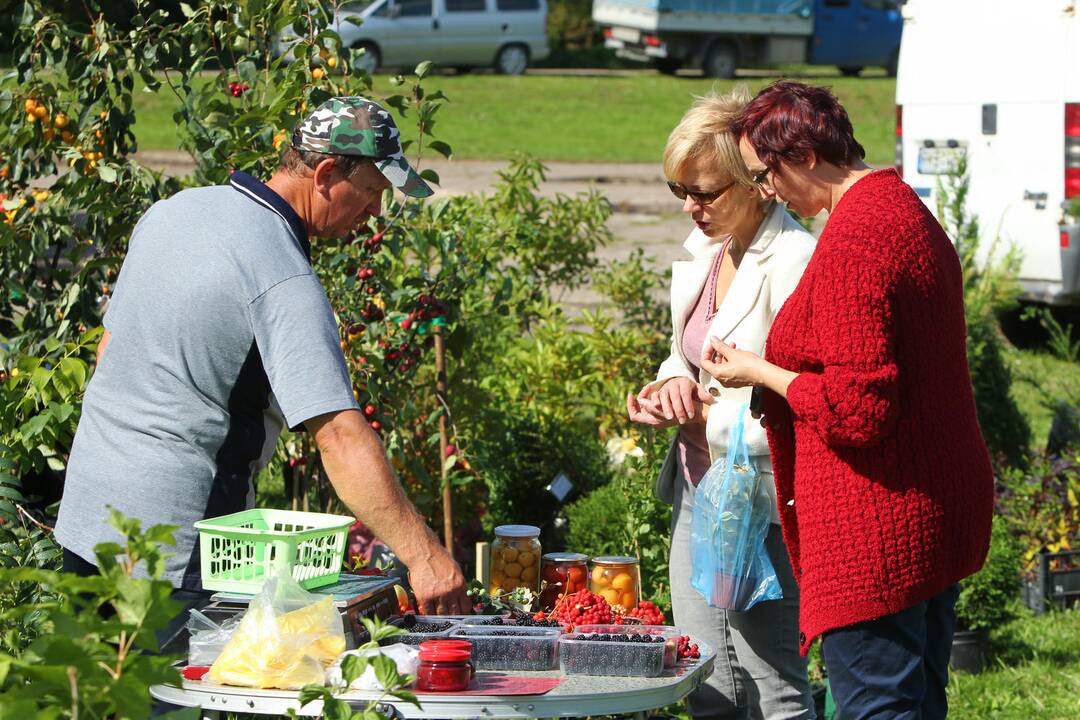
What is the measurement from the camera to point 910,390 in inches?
94.1

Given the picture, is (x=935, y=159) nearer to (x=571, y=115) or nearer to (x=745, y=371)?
(x=745, y=371)

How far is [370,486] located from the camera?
8.09ft

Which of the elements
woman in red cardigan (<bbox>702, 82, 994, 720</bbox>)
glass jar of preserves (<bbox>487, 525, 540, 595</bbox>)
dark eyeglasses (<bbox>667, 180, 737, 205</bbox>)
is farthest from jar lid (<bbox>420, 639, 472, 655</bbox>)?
dark eyeglasses (<bbox>667, 180, 737, 205</bbox>)

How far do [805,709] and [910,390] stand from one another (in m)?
1.00

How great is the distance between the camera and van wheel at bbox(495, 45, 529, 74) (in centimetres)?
2459

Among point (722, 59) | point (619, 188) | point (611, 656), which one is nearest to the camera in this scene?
point (611, 656)

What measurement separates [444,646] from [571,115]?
60.6ft

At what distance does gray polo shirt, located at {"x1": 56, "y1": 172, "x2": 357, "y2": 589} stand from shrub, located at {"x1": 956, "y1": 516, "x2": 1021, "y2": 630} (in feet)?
9.00

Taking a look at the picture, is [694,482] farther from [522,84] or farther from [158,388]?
[522,84]

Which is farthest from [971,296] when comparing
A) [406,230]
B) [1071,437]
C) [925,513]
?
[925,513]

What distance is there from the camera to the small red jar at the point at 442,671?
226 cm

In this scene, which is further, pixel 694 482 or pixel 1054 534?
pixel 1054 534

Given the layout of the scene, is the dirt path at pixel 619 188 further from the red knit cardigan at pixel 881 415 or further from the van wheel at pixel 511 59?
the van wheel at pixel 511 59

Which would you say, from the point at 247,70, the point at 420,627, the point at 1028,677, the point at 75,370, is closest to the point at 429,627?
the point at 420,627
